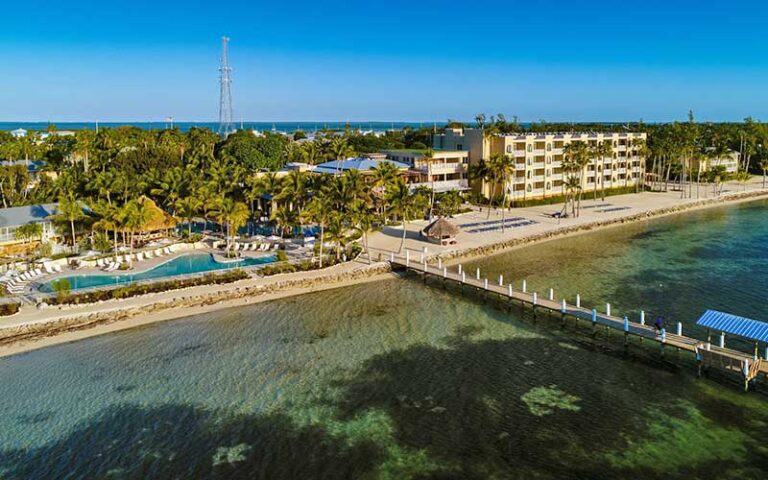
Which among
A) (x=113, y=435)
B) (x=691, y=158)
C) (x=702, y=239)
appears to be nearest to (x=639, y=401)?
(x=113, y=435)

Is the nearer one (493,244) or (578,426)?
(578,426)

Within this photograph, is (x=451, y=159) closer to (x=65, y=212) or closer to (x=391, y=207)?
(x=391, y=207)

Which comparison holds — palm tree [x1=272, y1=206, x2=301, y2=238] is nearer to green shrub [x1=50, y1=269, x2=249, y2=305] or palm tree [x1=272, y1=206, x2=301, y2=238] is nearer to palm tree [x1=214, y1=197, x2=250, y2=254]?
palm tree [x1=214, y1=197, x2=250, y2=254]

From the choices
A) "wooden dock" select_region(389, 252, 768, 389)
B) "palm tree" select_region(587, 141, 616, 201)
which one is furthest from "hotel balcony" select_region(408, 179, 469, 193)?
"wooden dock" select_region(389, 252, 768, 389)

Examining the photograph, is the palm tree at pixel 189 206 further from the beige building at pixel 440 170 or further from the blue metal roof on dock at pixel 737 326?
the blue metal roof on dock at pixel 737 326

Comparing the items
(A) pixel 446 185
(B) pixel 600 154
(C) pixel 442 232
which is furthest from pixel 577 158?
(C) pixel 442 232
